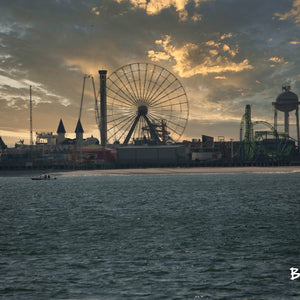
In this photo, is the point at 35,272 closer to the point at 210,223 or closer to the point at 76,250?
the point at 76,250

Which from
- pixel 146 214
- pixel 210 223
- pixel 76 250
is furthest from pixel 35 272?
pixel 146 214

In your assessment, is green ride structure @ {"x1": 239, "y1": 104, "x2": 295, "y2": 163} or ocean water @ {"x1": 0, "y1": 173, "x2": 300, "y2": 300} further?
green ride structure @ {"x1": 239, "y1": 104, "x2": 295, "y2": 163}

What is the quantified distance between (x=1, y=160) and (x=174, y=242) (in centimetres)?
17387

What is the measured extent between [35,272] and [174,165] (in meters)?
143

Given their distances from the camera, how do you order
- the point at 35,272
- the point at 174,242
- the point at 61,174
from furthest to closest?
the point at 61,174 < the point at 174,242 < the point at 35,272

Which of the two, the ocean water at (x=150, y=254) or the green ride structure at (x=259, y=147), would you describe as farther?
the green ride structure at (x=259, y=147)

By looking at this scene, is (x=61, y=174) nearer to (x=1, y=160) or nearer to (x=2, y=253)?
(x=1, y=160)

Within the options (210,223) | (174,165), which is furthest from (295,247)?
(174,165)

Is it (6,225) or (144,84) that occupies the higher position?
(144,84)

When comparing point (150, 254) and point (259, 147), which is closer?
point (150, 254)

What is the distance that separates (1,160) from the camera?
18625cm

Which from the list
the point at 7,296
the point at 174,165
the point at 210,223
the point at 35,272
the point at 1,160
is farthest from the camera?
the point at 1,160

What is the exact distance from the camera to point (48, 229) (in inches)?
1348

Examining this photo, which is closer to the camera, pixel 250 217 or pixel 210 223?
pixel 210 223
